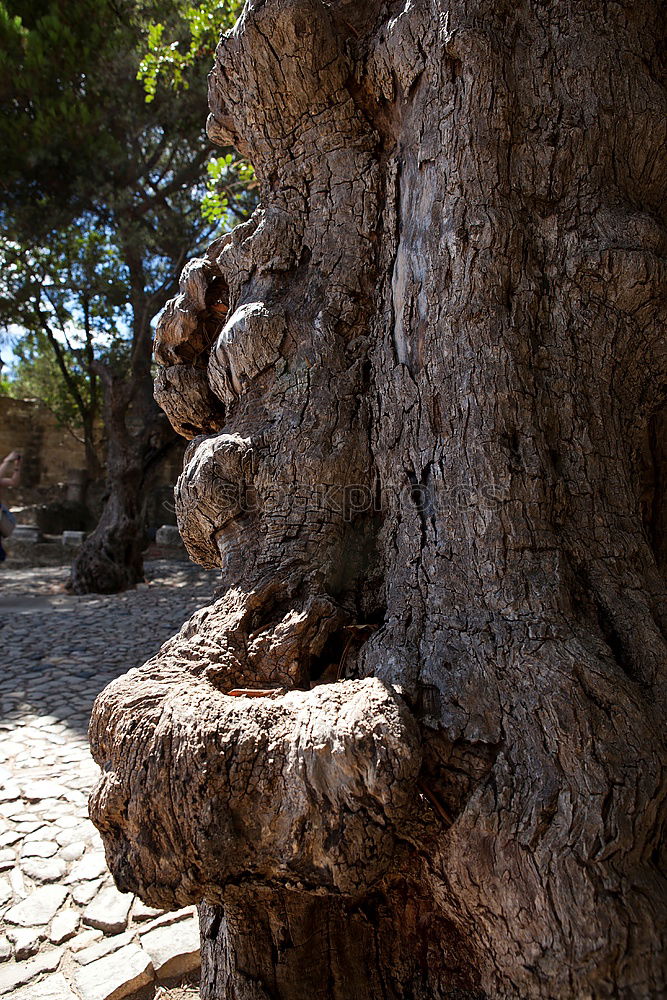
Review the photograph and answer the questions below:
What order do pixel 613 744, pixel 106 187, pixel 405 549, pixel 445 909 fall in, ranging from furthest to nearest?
pixel 106 187, pixel 405 549, pixel 445 909, pixel 613 744

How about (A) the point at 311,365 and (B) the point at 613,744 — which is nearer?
(B) the point at 613,744

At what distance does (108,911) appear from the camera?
2607 millimetres

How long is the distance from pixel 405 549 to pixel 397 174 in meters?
1.25

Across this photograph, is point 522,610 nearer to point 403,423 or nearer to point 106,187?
point 403,423

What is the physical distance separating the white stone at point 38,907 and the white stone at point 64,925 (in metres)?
0.03

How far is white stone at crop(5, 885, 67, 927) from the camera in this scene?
2.54 meters

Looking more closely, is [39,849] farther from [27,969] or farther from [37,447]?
[37,447]

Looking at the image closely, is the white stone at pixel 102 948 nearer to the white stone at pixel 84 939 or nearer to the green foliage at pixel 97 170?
the white stone at pixel 84 939

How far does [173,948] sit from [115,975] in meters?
0.21

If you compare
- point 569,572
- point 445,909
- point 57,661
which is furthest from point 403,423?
point 57,661

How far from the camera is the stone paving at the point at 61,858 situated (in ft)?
7.48

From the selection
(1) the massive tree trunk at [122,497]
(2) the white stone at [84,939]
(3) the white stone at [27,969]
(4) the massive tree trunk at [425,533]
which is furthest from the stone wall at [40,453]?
(4) the massive tree trunk at [425,533]

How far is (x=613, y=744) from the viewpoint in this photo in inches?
54.1

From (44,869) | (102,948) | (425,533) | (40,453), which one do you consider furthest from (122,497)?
(40,453)
